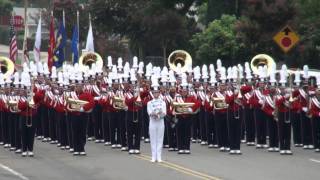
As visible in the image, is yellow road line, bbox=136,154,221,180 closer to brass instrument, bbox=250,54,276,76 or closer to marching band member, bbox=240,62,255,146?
marching band member, bbox=240,62,255,146

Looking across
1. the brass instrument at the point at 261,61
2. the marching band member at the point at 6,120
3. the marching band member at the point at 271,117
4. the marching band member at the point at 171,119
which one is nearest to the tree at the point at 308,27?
the brass instrument at the point at 261,61

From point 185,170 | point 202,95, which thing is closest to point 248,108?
point 202,95

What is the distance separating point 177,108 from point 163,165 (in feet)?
9.04

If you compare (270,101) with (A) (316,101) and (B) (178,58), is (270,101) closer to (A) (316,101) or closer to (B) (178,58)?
(A) (316,101)

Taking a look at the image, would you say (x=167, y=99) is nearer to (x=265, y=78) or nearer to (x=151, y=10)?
(x=265, y=78)

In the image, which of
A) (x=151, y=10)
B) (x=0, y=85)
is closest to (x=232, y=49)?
(x=151, y=10)

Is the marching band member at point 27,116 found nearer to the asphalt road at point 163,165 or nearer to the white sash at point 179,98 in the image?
the asphalt road at point 163,165

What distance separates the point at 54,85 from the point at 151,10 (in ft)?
64.7

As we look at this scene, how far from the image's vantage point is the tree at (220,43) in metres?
39.8

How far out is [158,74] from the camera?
22.9 meters

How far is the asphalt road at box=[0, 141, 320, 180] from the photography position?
720 inches

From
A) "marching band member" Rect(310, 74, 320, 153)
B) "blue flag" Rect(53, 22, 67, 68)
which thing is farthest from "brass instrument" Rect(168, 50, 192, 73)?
"blue flag" Rect(53, 22, 67, 68)

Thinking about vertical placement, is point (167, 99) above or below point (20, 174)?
above

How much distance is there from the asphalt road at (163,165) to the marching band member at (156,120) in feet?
1.06
